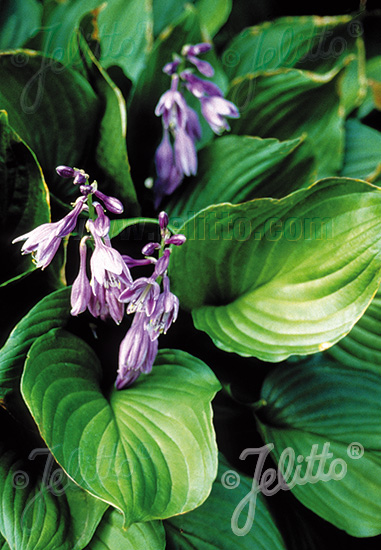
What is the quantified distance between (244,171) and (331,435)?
0.41 m

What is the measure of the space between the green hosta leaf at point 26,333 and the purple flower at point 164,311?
0.50 feet

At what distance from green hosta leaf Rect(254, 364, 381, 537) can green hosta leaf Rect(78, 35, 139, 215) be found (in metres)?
0.37

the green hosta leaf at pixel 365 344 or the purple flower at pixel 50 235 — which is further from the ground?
the purple flower at pixel 50 235

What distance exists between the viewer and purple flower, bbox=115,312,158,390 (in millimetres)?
597

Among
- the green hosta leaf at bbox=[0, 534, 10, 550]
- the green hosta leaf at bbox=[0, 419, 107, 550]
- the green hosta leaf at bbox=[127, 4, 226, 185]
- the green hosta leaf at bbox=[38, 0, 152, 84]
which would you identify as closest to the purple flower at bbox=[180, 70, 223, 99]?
the green hosta leaf at bbox=[127, 4, 226, 185]

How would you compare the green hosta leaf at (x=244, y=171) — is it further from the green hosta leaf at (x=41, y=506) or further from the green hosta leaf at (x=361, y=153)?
the green hosta leaf at (x=41, y=506)

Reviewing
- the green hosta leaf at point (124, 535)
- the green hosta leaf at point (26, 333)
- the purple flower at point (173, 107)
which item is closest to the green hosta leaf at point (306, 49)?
the purple flower at point (173, 107)

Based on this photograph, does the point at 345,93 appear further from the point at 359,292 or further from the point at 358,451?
the point at 358,451

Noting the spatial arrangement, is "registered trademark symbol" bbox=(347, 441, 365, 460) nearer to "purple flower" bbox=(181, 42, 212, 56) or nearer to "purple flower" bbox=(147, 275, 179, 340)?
"purple flower" bbox=(147, 275, 179, 340)

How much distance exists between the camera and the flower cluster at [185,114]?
744 mm

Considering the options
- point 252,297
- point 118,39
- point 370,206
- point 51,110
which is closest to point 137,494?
point 252,297

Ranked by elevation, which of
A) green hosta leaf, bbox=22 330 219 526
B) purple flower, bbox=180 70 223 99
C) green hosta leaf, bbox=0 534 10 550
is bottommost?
green hosta leaf, bbox=0 534 10 550

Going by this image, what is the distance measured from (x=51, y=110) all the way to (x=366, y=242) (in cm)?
50

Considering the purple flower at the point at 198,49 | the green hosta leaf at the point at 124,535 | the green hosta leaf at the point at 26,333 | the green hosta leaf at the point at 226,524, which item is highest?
the purple flower at the point at 198,49
